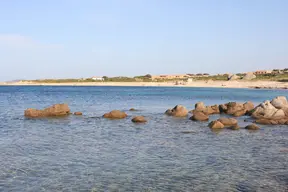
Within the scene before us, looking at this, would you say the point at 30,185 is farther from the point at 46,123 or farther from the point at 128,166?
the point at 46,123

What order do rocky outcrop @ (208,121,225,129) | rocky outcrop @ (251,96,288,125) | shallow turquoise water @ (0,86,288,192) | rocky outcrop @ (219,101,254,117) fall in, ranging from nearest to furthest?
1. shallow turquoise water @ (0,86,288,192)
2. rocky outcrop @ (208,121,225,129)
3. rocky outcrop @ (251,96,288,125)
4. rocky outcrop @ (219,101,254,117)

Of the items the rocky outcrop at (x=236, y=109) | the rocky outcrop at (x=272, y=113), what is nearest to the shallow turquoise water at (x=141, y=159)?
the rocky outcrop at (x=272, y=113)

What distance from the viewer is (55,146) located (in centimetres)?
2583

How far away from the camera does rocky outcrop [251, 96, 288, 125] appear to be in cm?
3940

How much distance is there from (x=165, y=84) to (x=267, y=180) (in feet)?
588

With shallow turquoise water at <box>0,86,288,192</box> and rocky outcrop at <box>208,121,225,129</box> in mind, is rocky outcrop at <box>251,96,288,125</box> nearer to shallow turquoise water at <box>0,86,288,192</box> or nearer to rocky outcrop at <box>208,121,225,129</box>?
shallow turquoise water at <box>0,86,288,192</box>

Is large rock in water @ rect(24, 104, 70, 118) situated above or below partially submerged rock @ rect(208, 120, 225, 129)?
above

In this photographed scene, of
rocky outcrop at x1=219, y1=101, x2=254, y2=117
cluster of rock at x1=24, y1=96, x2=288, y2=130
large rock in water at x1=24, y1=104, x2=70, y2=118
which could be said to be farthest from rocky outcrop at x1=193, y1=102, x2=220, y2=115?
large rock in water at x1=24, y1=104, x2=70, y2=118

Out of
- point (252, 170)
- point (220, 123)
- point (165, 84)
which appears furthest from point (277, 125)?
point (165, 84)

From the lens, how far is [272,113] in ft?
139

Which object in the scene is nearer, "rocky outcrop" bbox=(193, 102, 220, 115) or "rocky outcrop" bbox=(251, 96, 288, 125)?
"rocky outcrop" bbox=(251, 96, 288, 125)

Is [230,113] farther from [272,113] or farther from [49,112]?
[49,112]

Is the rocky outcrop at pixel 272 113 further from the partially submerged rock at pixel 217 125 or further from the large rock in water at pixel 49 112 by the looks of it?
the large rock in water at pixel 49 112

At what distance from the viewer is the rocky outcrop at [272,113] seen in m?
39.4
